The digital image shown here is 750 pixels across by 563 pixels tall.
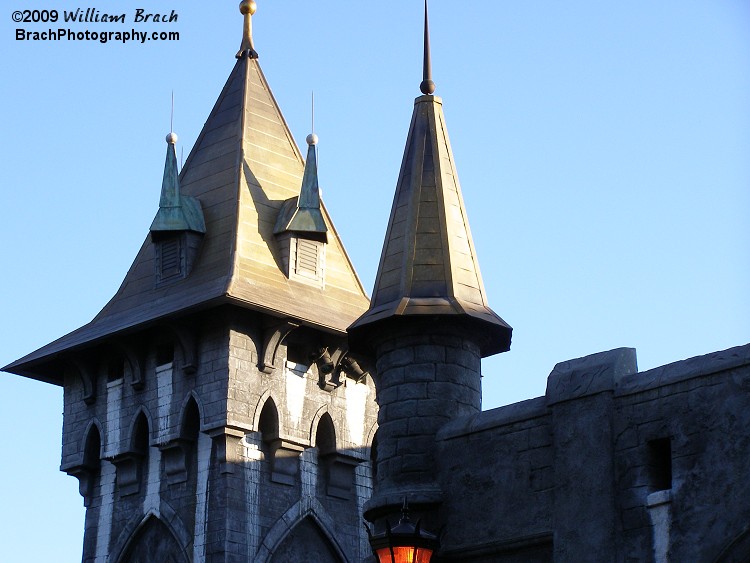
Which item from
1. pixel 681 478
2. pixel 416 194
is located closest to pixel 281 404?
pixel 416 194

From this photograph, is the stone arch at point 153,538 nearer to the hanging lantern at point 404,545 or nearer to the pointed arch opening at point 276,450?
the pointed arch opening at point 276,450

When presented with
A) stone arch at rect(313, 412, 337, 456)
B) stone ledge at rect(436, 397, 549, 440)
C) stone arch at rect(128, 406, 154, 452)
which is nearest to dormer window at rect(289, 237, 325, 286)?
stone arch at rect(313, 412, 337, 456)

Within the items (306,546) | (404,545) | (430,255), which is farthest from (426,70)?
(306,546)

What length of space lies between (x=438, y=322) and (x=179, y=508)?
50.8 ft

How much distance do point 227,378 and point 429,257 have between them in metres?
14.2

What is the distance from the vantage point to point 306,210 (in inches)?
1372

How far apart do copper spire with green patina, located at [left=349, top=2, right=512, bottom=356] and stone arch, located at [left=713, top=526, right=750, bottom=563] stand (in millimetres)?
4490

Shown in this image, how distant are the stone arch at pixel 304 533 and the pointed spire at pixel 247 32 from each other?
1060cm

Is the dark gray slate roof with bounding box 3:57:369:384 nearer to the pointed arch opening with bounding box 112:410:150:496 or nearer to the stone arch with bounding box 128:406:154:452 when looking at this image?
the stone arch with bounding box 128:406:154:452

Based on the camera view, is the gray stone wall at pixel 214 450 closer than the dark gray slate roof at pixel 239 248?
Yes

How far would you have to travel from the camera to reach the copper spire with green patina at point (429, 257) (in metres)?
18.5

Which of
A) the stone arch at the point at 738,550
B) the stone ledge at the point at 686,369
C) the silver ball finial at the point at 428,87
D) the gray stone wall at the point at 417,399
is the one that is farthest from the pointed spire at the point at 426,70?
the stone arch at the point at 738,550

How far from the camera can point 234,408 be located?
32375 mm

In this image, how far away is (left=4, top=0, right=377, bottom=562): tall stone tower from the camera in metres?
32.5
